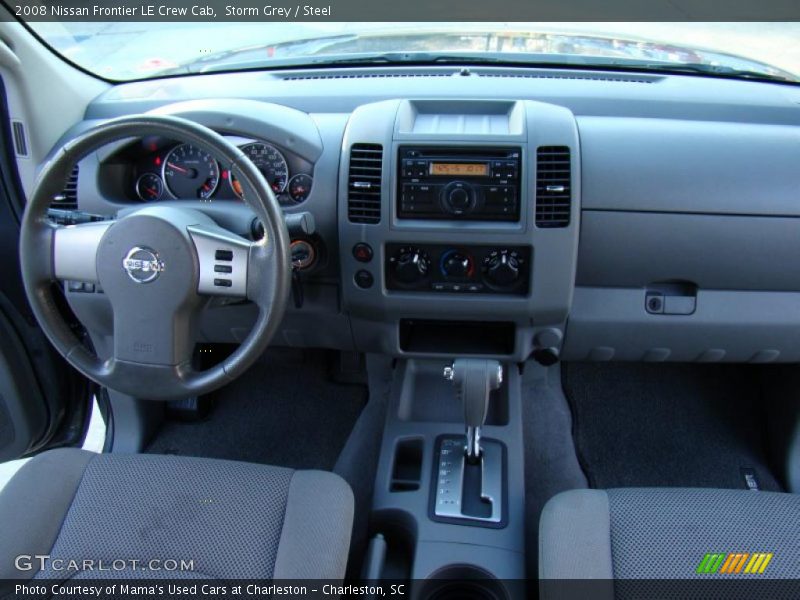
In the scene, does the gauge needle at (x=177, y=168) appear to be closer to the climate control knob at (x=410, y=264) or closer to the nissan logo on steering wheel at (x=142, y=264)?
the nissan logo on steering wheel at (x=142, y=264)

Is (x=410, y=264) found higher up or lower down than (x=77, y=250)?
lower down

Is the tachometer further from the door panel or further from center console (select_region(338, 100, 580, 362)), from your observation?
the door panel

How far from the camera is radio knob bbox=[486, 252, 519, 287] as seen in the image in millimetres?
1779

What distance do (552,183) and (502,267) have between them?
249 mm

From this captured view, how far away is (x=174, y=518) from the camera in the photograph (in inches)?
59.7

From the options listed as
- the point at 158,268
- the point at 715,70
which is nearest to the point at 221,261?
the point at 158,268

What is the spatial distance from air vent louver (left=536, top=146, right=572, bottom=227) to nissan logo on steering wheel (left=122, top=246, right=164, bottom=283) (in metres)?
0.93

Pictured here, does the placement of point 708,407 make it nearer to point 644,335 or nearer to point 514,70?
point 644,335

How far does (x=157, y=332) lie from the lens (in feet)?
4.99

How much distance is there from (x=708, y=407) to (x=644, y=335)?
813 mm

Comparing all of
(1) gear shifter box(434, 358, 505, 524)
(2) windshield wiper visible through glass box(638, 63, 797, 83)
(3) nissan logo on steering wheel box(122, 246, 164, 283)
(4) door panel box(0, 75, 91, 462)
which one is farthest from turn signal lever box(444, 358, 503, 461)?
(4) door panel box(0, 75, 91, 462)

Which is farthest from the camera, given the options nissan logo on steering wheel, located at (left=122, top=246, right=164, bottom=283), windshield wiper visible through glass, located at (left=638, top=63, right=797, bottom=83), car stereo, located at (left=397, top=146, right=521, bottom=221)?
windshield wiper visible through glass, located at (left=638, top=63, right=797, bottom=83)

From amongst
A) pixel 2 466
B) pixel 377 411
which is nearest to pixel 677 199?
pixel 377 411

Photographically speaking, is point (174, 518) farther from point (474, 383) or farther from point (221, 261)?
point (474, 383)
